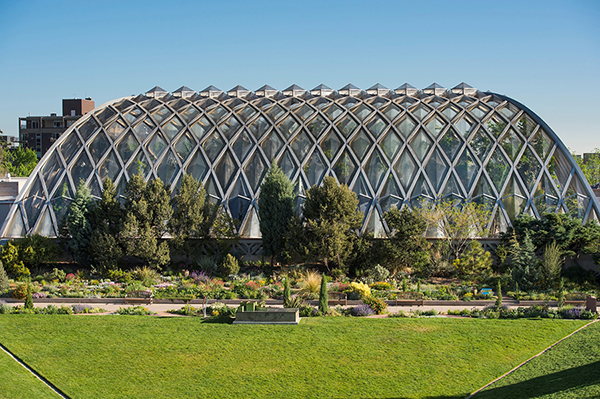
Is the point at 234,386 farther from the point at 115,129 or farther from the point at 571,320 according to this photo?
the point at 115,129

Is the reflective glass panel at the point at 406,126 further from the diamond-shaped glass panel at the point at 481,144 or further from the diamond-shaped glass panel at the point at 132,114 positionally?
the diamond-shaped glass panel at the point at 132,114

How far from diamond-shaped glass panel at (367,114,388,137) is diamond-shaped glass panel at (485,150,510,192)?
29.6 feet

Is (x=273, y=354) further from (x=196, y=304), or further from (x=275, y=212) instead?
(x=275, y=212)

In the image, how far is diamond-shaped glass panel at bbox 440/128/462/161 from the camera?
46.0 metres

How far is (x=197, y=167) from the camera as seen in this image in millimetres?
46438

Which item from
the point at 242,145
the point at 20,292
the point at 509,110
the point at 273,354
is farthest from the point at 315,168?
the point at 273,354

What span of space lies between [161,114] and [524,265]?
1262 inches

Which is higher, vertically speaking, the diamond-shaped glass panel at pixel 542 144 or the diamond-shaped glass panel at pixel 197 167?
the diamond-shaped glass panel at pixel 542 144

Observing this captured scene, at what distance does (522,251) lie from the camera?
3691 centimetres

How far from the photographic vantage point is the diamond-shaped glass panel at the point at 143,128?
48.0 metres

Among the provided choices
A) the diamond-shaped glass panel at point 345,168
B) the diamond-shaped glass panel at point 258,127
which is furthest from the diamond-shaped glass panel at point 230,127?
the diamond-shaped glass panel at point 345,168

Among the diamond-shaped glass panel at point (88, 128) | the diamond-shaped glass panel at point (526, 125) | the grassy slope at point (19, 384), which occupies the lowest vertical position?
the grassy slope at point (19, 384)

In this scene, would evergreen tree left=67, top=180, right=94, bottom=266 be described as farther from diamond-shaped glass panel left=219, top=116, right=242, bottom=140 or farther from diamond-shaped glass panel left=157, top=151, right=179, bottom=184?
diamond-shaped glass panel left=219, top=116, right=242, bottom=140

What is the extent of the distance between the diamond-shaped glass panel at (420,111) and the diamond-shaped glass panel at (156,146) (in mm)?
21426
